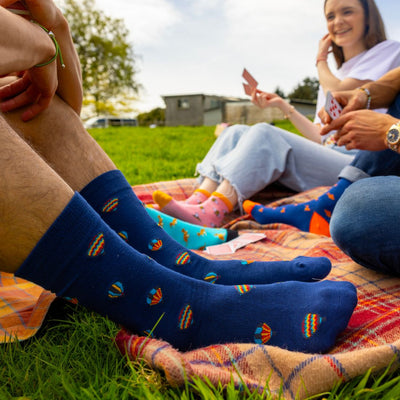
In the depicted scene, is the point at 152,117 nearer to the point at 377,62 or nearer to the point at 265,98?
the point at 265,98

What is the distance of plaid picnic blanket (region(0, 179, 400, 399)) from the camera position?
0.69 metres

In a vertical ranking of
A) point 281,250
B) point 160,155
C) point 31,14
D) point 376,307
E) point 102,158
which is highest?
point 31,14

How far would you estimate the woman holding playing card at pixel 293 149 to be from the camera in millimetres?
2068

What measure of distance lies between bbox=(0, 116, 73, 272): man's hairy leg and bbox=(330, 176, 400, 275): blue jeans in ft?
2.60

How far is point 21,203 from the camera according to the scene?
27.7 inches

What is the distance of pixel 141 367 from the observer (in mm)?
744

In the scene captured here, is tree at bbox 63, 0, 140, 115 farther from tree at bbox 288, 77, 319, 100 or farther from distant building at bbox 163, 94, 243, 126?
tree at bbox 288, 77, 319, 100

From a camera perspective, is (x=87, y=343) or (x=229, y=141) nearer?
(x=87, y=343)

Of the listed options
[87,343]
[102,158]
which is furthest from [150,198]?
[87,343]

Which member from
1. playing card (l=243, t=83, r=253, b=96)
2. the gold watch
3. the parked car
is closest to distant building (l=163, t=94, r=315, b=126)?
the parked car

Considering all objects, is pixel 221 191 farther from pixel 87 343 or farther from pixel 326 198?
pixel 87 343

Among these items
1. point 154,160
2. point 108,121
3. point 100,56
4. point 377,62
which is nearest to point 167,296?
point 377,62

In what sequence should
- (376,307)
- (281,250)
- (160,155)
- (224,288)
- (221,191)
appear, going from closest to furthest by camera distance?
(224,288)
(376,307)
(281,250)
(221,191)
(160,155)

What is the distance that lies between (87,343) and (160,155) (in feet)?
12.2
